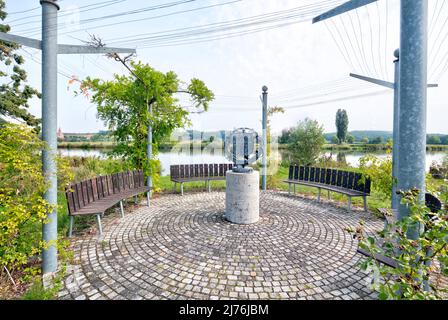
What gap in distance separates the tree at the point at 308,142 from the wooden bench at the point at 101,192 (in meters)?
9.70

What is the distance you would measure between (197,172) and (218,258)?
472 cm

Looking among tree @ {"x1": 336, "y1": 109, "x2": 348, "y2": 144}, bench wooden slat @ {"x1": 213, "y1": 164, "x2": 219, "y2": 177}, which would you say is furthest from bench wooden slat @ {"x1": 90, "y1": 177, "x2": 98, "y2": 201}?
tree @ {"x1": 336, "y1": 109, "x2": 348, "y2": 144}

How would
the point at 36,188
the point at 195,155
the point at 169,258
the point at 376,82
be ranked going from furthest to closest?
1. the point at 195,155
2. the point at 376,82
3. the point at 169,258
4. the point at 36,188

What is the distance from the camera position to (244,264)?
123 inches

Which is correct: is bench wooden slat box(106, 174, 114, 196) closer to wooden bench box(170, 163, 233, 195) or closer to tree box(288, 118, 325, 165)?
wooden bench box(170, 163, 233, 195)

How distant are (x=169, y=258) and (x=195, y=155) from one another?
8.50 m

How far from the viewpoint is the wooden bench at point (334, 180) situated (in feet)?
17.9

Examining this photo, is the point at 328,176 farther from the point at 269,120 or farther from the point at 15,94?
the point at 15,94

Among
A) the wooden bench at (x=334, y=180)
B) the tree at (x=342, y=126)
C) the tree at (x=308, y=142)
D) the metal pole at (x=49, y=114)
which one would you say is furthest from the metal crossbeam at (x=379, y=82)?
the tree at (x=342, y=126)

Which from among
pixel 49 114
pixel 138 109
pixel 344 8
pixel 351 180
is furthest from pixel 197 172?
pixel 344 8

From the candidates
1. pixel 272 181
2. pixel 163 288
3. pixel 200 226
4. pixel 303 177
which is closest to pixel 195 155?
pixel 272 181

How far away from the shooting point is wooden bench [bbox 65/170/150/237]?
3934 millimetres

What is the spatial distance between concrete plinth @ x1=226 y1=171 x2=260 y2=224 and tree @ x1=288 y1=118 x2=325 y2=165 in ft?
29.9
